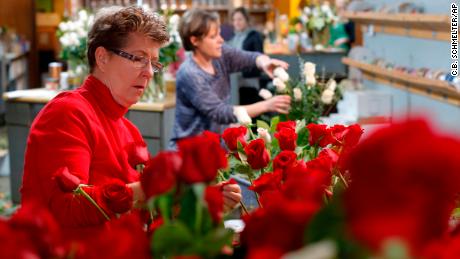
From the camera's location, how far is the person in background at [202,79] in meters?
3.65

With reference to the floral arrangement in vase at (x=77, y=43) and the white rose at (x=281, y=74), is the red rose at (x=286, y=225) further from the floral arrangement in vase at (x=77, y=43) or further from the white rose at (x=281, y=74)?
the floral arrangement in vase at (x=77, y=43)

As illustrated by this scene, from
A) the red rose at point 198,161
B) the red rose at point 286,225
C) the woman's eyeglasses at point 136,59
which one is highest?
the woman's eyeglasses at point 136,59

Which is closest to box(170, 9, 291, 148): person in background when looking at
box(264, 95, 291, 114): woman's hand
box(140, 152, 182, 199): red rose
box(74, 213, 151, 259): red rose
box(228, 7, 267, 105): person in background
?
box(264, 95, 291, 114): woman's hand

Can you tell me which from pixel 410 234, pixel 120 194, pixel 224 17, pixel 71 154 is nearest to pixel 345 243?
pixel 410 234

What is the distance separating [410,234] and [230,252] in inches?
12.9

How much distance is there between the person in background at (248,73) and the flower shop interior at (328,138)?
0.02 meters

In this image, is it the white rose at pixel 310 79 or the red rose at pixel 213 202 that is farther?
the white rose at pixel 310 79

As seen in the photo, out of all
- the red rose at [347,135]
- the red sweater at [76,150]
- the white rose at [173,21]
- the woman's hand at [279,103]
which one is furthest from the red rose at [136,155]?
the white rose at [173,21]

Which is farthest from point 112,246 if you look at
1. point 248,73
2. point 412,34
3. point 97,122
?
point 248,73

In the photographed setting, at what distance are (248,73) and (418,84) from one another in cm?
172

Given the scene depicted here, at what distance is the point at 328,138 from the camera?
1.65 metres

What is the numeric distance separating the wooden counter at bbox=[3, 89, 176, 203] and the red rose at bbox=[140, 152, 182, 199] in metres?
4.31

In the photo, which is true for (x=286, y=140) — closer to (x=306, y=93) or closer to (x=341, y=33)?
(x=306, y=93)

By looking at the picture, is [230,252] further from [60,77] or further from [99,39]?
[60,77]
